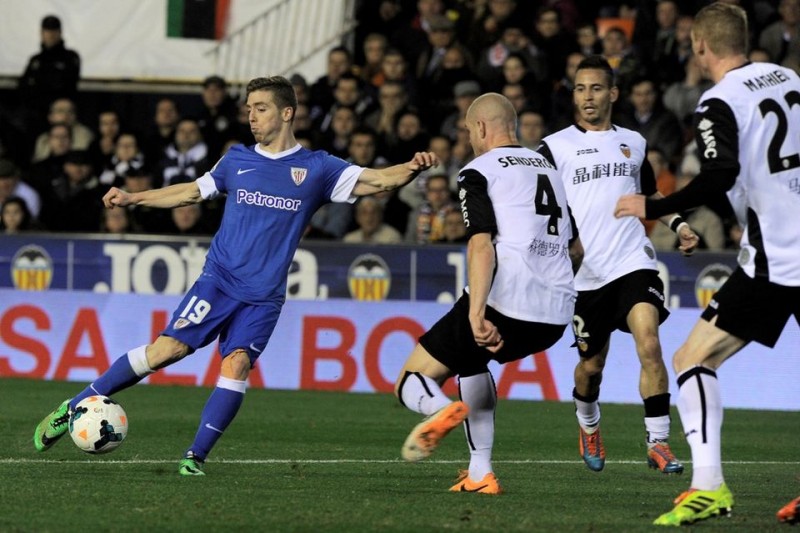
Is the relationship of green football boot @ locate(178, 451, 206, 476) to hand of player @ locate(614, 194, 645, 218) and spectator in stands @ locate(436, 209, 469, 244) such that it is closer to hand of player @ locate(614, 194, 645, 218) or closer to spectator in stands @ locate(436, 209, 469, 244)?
hand of player @ locate(614, 194, 645, 218)

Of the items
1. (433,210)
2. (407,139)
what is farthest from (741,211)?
(407,139)

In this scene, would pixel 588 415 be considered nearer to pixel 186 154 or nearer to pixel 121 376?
pixel 121 376

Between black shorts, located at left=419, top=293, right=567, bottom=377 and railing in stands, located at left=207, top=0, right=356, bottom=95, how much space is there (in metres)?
13.3

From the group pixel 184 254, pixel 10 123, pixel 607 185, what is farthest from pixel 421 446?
pixel 10 123

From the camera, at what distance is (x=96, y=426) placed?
8555 mm

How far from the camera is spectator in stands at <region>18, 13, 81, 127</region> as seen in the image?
19500 mm

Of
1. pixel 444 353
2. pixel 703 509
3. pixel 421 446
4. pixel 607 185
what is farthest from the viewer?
pixel 607 185

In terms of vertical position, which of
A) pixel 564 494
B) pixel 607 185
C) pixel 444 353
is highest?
pixel 607 185

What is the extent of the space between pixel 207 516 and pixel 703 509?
221 cm

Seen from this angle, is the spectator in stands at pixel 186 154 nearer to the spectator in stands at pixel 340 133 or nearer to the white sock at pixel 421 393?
the spectator in stands at pixel 340 133

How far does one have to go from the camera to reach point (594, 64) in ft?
32.0

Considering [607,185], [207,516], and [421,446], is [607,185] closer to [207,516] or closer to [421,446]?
[421,446]

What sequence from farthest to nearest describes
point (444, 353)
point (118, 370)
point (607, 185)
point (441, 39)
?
point (441, 39) < point (607, 185) < point (118, 370) < point (444, 353)

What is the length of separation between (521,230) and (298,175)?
165 centimetres
